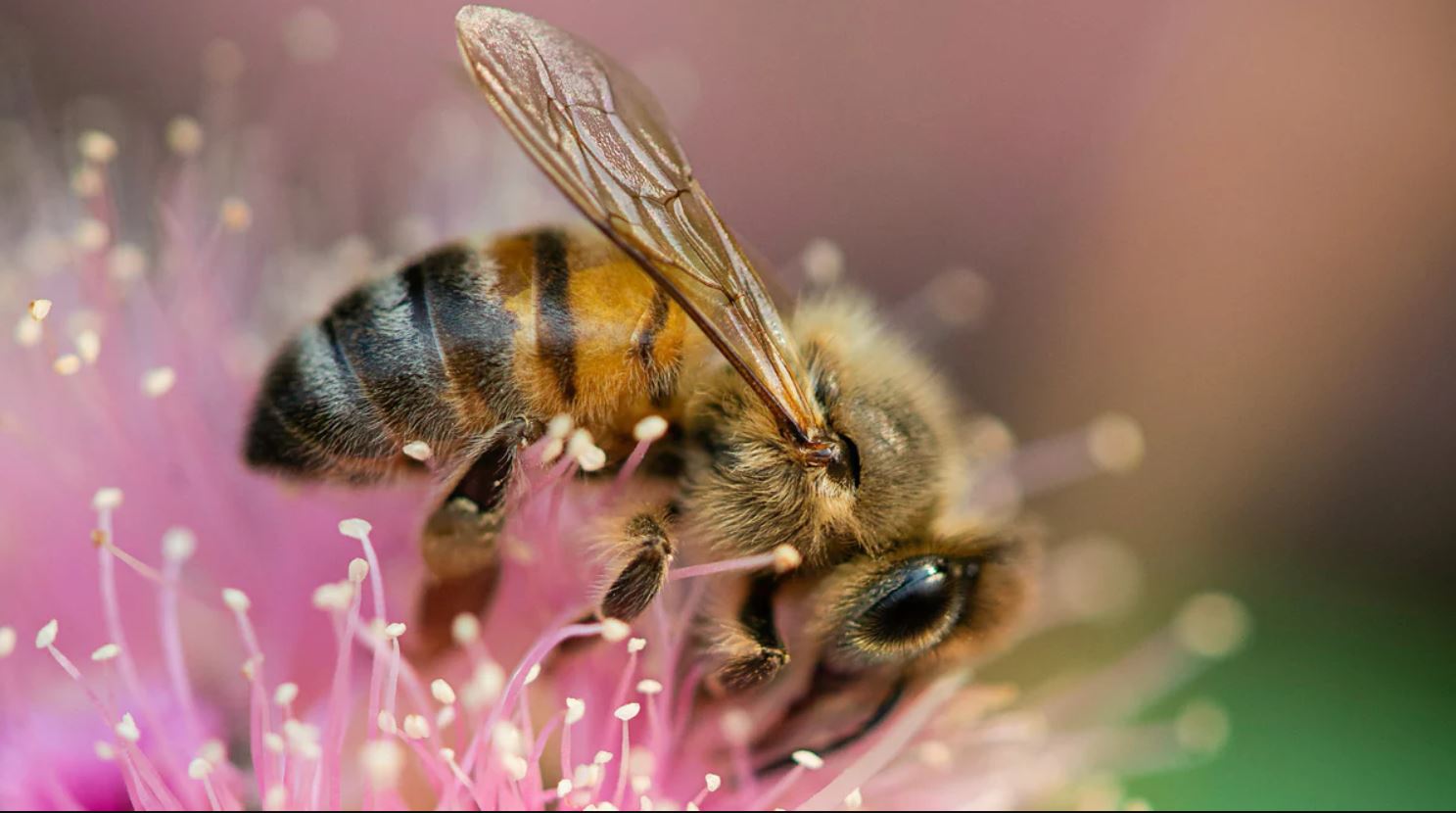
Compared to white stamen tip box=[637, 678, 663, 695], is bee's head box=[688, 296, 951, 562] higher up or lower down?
higher up

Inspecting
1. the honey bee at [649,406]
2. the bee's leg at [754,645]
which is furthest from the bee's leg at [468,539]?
the bee's leg at [754,645]

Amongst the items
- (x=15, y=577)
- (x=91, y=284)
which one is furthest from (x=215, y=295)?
(x=15, y=577)

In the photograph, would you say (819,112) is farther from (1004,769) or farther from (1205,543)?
(1004,769)

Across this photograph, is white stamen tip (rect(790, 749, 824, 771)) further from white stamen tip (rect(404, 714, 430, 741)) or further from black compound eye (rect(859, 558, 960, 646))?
white stamen tip (rect(404, 714, 430, 741))

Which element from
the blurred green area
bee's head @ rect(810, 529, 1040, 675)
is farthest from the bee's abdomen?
the blurred green area

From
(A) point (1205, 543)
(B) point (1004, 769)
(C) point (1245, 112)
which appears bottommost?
(B) point (1004, 769)
